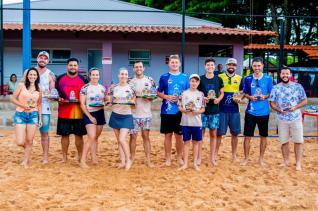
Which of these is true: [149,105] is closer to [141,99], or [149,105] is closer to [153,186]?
[141,99]

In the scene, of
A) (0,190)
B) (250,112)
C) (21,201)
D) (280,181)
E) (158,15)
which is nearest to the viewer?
(21,201)

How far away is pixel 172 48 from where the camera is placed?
1702 centimetres

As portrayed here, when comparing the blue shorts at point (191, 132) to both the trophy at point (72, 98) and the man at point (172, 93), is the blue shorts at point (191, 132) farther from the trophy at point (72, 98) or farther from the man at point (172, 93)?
the trophy at point (72, 98)

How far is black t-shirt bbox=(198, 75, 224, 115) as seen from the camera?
6.06 metres

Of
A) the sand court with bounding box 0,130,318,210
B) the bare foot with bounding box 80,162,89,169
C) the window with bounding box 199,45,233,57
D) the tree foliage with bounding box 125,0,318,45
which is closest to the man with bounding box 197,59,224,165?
the sand court with bounding box 0,130,318,210

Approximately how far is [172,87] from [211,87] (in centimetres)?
58

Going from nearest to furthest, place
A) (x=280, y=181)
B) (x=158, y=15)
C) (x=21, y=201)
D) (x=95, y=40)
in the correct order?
(x=21, y=201) → (x=280, y=181) → (x=95, y=40) → (x=158, y=15)

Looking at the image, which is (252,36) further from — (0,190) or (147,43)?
(0,190)

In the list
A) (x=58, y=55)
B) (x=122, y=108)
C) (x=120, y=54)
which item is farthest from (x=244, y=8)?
(x=122, y=108)

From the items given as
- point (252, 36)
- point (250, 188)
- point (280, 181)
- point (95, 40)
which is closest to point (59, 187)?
point (250, 188)

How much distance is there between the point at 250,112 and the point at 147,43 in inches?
431

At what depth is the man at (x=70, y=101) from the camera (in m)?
5.94

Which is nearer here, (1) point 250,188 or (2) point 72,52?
(1) point 250,188

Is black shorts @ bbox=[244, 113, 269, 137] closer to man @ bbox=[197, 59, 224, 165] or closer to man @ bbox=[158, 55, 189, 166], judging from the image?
man @ bbox=[197, 59, 224, 165]
